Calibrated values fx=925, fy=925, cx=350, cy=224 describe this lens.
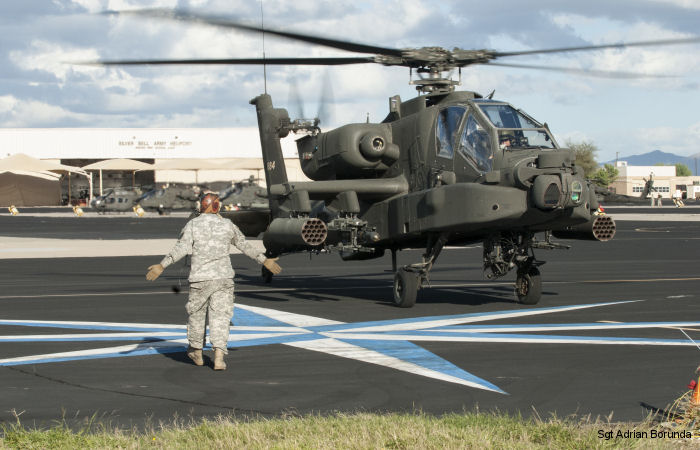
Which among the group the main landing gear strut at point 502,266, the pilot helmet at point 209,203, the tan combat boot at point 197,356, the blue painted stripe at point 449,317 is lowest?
the blue painted stripe at point 449,317

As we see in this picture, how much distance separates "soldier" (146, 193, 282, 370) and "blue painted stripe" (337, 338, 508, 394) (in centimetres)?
176

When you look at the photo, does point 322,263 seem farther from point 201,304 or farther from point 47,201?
point 47,201

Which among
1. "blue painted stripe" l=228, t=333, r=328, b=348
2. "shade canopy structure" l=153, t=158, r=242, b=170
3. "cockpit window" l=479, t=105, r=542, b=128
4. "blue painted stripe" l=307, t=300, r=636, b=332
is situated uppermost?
"shade canopy structure" l=153, t=158, r=242, b=170

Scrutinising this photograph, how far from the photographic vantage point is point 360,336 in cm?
1211

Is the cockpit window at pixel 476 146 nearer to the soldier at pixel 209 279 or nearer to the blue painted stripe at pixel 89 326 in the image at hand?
the blue painted stripe at pixel 89 326

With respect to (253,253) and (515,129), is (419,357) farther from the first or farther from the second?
(515,129)

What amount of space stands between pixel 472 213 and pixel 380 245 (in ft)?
11.1

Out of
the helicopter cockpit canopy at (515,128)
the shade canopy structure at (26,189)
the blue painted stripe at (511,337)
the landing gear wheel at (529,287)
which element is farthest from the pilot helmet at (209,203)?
the shade canopy structure at (26,189)

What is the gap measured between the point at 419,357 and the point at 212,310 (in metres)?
2.39

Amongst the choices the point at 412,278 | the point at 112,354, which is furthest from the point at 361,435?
the point at 412,278

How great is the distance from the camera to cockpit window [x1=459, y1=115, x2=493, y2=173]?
14.5 m

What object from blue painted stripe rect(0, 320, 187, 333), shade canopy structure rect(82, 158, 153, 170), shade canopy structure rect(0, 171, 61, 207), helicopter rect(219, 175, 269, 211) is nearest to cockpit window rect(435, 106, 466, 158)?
blue painted stripe rect(0, 320, 187, 333)

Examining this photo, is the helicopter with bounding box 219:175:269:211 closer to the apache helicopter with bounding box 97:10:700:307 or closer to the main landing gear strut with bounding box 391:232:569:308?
the apache helicopter with bounding box 97:10:700:307

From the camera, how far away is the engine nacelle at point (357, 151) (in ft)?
54.3
